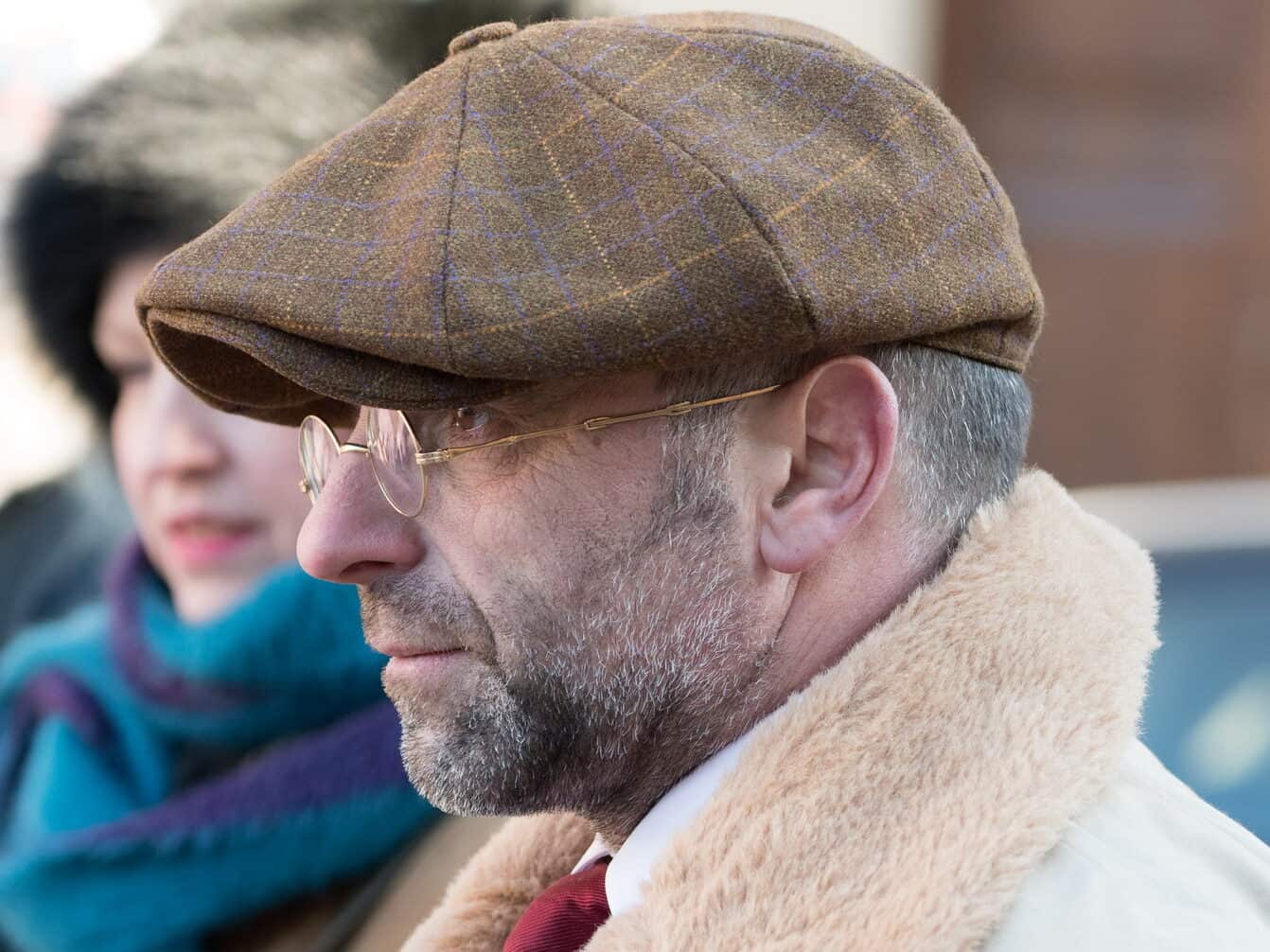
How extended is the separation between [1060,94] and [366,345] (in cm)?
508

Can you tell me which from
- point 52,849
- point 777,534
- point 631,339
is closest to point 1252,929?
point 777,534

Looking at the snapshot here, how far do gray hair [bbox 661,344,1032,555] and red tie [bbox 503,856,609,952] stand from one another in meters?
0.54

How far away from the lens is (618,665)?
5.04 feet

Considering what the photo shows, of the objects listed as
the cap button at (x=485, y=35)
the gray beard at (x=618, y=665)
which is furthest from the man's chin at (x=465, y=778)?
the cap button at (x=485, y=35)

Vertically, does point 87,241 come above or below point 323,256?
below

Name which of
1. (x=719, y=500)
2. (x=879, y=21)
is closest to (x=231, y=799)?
(x=719, y=500)

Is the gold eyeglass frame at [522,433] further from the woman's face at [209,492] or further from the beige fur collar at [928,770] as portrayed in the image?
the woman's face at [209,492]

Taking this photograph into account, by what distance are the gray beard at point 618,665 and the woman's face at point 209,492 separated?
130cm

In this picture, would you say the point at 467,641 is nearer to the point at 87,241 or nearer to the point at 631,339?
the point at 631,339

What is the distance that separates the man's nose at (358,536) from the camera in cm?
159

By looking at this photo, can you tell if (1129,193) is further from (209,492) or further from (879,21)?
(209,492)

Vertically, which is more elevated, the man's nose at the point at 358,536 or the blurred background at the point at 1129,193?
the man's nose at the point at 358,536

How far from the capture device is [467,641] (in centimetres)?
157

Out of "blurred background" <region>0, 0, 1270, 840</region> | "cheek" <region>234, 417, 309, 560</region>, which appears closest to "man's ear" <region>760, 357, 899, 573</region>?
"cheek" <region>234, 417, 309, 560</region>
